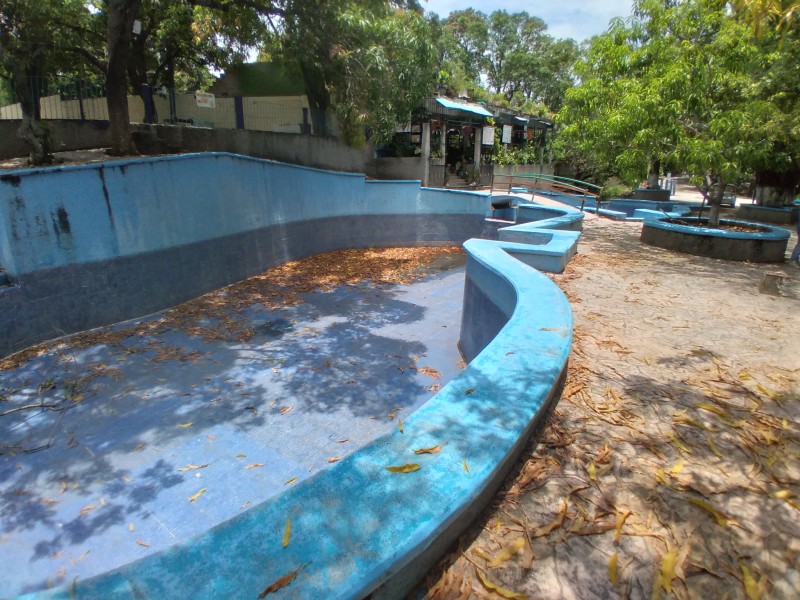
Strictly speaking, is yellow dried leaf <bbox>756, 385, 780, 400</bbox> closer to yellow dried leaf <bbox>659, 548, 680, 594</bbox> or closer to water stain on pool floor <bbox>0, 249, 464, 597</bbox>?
yellow dried leaf <bbox>659, 548, 680, 594</bbox>

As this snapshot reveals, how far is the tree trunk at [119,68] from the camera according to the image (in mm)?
9070

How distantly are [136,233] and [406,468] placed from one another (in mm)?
6652

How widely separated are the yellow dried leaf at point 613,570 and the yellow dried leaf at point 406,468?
29.1 inches

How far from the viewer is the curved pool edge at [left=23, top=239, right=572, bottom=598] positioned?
1.27 meters

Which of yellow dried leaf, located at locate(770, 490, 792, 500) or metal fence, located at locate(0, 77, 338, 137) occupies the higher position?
metal fence, located at locate(0, 77, 338, 137)

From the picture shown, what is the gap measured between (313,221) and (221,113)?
7.05 metres

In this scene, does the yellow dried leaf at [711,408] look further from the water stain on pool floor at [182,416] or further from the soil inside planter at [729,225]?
the soil inside planter at [729,225]

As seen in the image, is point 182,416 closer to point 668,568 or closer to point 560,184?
point 668,568

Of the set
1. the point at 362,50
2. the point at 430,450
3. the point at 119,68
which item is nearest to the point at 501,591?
the point at 430,450

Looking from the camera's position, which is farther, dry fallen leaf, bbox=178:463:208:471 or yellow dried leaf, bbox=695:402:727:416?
dry fallen leaf, bbox=178:463:208:471

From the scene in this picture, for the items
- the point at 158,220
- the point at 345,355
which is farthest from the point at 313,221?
the point at 345,355

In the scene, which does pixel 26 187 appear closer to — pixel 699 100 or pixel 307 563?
pixel 307 563

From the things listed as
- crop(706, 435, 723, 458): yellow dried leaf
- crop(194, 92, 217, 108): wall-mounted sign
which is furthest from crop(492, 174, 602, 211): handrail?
crop(706, 435, 723, 458): yellow dried leaf

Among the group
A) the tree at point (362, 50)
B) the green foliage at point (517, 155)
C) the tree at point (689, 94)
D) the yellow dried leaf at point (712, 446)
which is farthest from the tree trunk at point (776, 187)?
the yellow dried leaf at point (712, 446)
